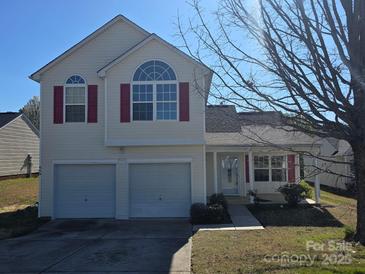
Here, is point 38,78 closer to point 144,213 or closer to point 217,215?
point 144,213

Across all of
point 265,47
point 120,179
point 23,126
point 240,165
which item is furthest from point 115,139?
point 23,126

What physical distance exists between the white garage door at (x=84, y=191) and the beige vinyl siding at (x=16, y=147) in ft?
55.4

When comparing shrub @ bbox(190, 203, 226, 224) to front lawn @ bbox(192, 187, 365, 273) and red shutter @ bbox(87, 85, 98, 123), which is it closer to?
front lawn @ bbox(192, 187, 365, 273)

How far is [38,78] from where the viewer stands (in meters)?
17.5

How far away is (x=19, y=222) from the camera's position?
1585cm

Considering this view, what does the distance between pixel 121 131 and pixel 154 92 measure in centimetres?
205

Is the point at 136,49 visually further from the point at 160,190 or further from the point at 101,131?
the point at 160,190

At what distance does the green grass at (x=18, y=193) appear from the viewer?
73.3 ft

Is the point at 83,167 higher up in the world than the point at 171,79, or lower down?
lower down

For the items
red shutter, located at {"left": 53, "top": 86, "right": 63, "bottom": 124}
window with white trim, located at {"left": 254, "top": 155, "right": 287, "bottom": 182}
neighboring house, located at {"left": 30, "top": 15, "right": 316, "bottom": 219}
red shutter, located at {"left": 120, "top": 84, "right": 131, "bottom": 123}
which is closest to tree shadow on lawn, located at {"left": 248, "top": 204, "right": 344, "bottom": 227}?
neighboring house, located at {"left": 30, "top": 15, "right": 316, "bottom": 219}

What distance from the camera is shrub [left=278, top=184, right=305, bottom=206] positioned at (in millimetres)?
17922

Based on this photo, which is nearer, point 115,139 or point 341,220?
point 341,220

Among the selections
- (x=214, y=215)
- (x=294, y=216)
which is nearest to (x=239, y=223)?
(x=214, y=215)

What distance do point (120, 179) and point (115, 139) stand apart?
1666mm
